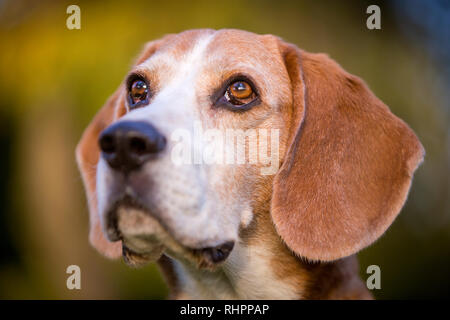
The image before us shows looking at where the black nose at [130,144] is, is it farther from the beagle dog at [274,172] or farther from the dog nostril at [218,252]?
the dog nostril at [218,252]

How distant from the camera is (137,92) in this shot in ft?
8.16

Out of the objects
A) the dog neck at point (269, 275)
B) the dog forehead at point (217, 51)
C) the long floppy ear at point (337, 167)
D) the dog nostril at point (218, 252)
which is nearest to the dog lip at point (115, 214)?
the dog nostril at point (218, 252)

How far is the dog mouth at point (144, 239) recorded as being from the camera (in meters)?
1.74

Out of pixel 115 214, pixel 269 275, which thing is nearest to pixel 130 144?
pixel 115 214

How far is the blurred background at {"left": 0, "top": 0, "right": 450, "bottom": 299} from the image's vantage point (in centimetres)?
346

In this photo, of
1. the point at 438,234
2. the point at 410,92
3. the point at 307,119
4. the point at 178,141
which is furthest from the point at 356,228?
the point at 410,92

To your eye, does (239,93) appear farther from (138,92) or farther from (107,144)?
(107,144)

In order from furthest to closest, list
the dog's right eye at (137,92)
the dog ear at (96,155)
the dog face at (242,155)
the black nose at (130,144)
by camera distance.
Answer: the dog ear at (96,155) < the dog's right eye at (137,92) < the dog face at (242,155) < the black nose at (130,144)

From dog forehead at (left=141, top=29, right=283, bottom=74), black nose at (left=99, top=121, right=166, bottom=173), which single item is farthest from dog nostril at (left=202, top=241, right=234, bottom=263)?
dog forehead at (left=141, top=29, right=283, bottom=74)

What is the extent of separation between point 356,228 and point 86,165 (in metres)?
1.71

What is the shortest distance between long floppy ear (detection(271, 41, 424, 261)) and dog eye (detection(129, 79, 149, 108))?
2.55ft

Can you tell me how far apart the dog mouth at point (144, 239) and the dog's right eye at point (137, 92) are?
2.60 ft

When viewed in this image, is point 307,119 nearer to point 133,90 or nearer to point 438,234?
point 133,90
